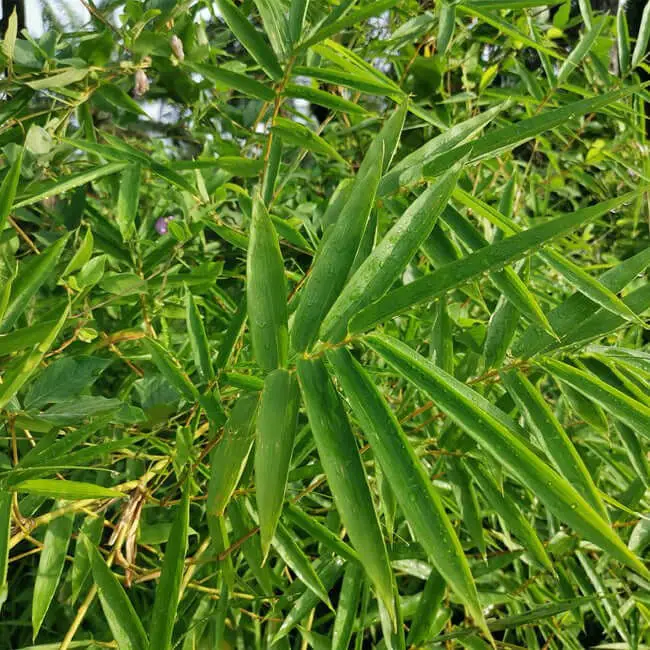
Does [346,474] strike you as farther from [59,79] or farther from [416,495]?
[59,79]

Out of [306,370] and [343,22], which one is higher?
[343,22]

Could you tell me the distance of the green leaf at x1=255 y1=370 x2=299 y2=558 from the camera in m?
0.37

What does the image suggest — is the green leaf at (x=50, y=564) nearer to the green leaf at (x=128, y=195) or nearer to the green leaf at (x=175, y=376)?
the green leaf at (x=175, y=376)

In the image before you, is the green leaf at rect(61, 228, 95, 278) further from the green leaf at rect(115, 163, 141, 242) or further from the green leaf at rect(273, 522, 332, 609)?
the green leaf at rect(273, 522, 332, 609)

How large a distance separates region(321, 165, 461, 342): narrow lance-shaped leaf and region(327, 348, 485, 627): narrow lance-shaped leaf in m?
0.05

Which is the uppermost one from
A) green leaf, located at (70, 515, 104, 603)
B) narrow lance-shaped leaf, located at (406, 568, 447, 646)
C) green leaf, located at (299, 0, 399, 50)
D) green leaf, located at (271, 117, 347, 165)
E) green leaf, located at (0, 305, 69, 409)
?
green leaf, located at (299, 0, 399, 50)

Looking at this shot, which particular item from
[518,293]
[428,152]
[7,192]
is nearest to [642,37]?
[428,152]

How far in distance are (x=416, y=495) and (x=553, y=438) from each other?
0.61 feet

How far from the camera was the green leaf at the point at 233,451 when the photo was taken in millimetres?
469

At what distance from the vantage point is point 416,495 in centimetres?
38

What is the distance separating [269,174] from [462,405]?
0.40 meters

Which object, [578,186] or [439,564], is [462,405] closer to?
[439,564]

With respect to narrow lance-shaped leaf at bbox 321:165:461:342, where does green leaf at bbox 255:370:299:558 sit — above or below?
below

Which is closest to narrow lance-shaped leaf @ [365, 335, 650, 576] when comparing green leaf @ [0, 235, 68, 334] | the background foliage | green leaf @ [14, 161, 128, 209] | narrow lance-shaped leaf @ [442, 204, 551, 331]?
the background foliage
